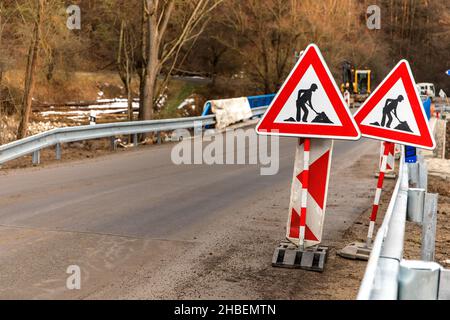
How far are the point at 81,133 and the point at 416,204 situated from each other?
37.0ft

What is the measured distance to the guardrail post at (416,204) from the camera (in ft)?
18.9

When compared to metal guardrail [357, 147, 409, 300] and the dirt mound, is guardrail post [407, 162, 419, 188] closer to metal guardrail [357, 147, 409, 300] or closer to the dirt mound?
the dirt mound

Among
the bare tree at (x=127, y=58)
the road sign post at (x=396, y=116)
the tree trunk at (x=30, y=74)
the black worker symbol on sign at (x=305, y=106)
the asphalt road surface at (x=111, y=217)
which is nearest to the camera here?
the asphalt road surface at (x=111, y=217)

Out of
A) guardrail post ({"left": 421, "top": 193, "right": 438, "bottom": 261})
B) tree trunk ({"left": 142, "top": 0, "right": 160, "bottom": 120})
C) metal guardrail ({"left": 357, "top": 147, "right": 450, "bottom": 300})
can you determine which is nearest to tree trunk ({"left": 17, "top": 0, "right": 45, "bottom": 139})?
tree trunk ({"left": 142, "top": 0, "right": 160, "bottom": 120})

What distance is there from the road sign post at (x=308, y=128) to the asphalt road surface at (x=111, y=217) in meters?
0.51

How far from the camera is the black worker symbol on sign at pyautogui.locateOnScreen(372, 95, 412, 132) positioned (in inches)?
244

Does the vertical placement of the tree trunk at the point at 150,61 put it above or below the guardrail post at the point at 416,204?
above

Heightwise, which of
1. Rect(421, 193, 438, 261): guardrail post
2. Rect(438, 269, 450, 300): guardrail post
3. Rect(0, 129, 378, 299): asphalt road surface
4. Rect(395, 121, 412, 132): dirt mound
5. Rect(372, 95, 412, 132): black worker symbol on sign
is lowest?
Rect(0, 129, 378, 299): asphalt road surface

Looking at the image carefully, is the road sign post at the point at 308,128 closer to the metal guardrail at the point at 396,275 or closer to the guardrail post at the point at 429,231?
the guardrail post at the point at 429,231

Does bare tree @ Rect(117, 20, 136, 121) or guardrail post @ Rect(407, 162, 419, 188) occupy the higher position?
bare tree @ Rect(117, 20, 136, 121)

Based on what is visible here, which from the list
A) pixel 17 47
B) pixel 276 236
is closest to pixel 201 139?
pixel 276 236

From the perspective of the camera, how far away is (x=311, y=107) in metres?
5.70

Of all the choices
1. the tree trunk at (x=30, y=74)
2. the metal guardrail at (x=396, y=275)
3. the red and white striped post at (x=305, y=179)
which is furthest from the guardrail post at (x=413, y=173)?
the tree trunk at (x=30, y=74)

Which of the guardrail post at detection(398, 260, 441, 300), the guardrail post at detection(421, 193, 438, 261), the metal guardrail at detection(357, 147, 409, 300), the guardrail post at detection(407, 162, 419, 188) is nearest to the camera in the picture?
the metal guardrail at detection(357, 147, 409, 300)
